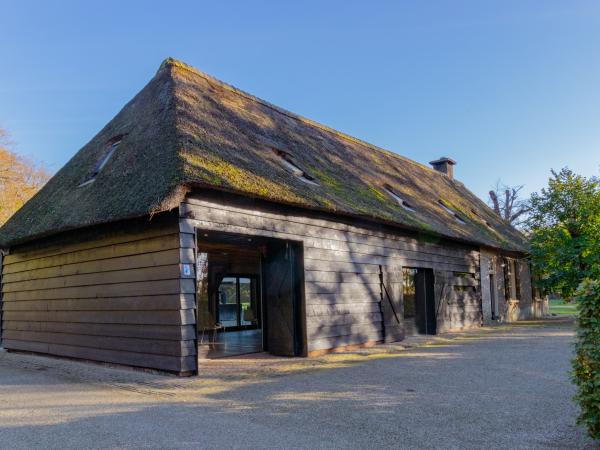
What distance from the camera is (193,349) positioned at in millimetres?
7750

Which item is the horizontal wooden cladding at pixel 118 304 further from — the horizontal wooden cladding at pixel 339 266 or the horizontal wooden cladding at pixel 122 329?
the horizontal wooden cladding at pixel 339 266

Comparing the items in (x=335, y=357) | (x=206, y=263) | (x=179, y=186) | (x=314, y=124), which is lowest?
(x=335, y=357)

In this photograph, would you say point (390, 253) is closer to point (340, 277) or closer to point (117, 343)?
point (340, 277)

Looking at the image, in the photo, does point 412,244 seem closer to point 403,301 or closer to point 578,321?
point 403,301

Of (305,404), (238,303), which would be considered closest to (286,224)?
(305,404)

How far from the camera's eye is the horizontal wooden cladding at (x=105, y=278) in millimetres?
7945

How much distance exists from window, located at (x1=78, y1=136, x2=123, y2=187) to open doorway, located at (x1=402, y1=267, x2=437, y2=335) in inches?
310

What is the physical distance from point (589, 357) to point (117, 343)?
731 centimetres

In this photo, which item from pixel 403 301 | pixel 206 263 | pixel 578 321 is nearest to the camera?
pixel 578 321

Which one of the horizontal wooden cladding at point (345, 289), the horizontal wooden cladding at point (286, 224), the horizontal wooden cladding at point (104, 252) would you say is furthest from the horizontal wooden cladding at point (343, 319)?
the horizontal wooden cladding at point (104, 252)

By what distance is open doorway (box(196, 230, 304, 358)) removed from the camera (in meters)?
10.0

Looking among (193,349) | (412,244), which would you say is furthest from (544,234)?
(193,349)

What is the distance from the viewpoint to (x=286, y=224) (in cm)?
955

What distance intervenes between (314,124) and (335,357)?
8.76 meters
